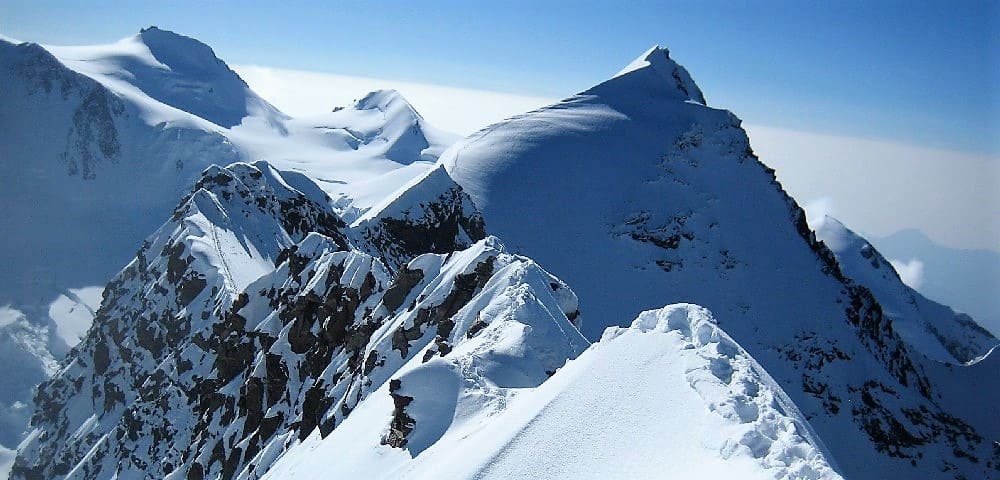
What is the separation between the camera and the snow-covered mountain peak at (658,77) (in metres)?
111

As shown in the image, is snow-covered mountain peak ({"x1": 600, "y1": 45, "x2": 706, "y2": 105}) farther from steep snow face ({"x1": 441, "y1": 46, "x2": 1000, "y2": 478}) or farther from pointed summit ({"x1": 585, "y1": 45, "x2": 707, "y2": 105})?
steep snow face ({"x1": 441, "y1": 46, "x2": 1000, "y2": 478})

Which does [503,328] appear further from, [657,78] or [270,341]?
[657,78]

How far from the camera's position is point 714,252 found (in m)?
84.4

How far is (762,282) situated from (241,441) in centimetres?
6626

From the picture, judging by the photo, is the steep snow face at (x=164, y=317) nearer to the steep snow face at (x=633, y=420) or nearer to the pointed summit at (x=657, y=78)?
the steep snow face at (x=633, y=420)

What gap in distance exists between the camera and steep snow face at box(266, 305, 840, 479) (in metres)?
11.8

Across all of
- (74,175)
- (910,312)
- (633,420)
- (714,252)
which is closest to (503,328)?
(633,420)

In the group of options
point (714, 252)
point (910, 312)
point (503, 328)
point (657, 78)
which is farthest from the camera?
point (910, 312)

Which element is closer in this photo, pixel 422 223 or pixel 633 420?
pixel 633 420

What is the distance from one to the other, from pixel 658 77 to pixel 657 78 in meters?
0.59

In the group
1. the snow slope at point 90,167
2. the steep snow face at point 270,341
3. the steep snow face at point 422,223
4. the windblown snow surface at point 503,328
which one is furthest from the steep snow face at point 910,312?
the steep snow face at point 270,341

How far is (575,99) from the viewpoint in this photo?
109 m

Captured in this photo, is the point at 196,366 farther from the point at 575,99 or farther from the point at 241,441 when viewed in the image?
the point at 575,99

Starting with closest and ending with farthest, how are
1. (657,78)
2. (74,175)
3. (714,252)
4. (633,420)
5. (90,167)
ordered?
(633,420)
(714,252)
(657,78)
(74,175)
(90,167)
